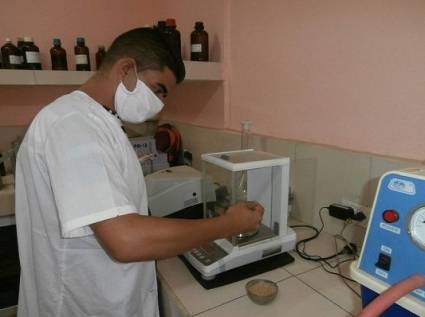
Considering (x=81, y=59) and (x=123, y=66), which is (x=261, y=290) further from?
(x=81, y=59)

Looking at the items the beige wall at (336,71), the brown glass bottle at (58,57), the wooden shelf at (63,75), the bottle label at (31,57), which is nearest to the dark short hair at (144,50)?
the beige wall at (336,71)

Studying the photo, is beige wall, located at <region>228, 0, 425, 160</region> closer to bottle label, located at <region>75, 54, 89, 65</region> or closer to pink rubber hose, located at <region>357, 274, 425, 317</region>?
pink rubber hose, located at <region>357, 274, 425, 317</region>

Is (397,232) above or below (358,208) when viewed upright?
above

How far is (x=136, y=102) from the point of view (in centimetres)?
78

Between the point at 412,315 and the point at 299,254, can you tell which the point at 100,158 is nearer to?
the point at 412,315

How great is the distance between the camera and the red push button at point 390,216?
474 mm

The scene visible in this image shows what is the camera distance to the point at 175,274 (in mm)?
890

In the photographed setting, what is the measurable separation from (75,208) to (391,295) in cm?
52

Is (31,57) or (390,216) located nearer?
(390,216)

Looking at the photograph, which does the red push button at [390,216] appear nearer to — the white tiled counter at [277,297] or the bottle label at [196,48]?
the white tiled counter at [277,297]

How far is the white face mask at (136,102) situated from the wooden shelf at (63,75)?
66 centimetres

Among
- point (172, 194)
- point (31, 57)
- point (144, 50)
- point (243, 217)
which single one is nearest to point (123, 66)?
point (144, 50)

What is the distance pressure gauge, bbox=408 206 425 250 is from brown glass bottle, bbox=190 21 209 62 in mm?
1267

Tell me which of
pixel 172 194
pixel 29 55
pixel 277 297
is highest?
pixel 29 55
